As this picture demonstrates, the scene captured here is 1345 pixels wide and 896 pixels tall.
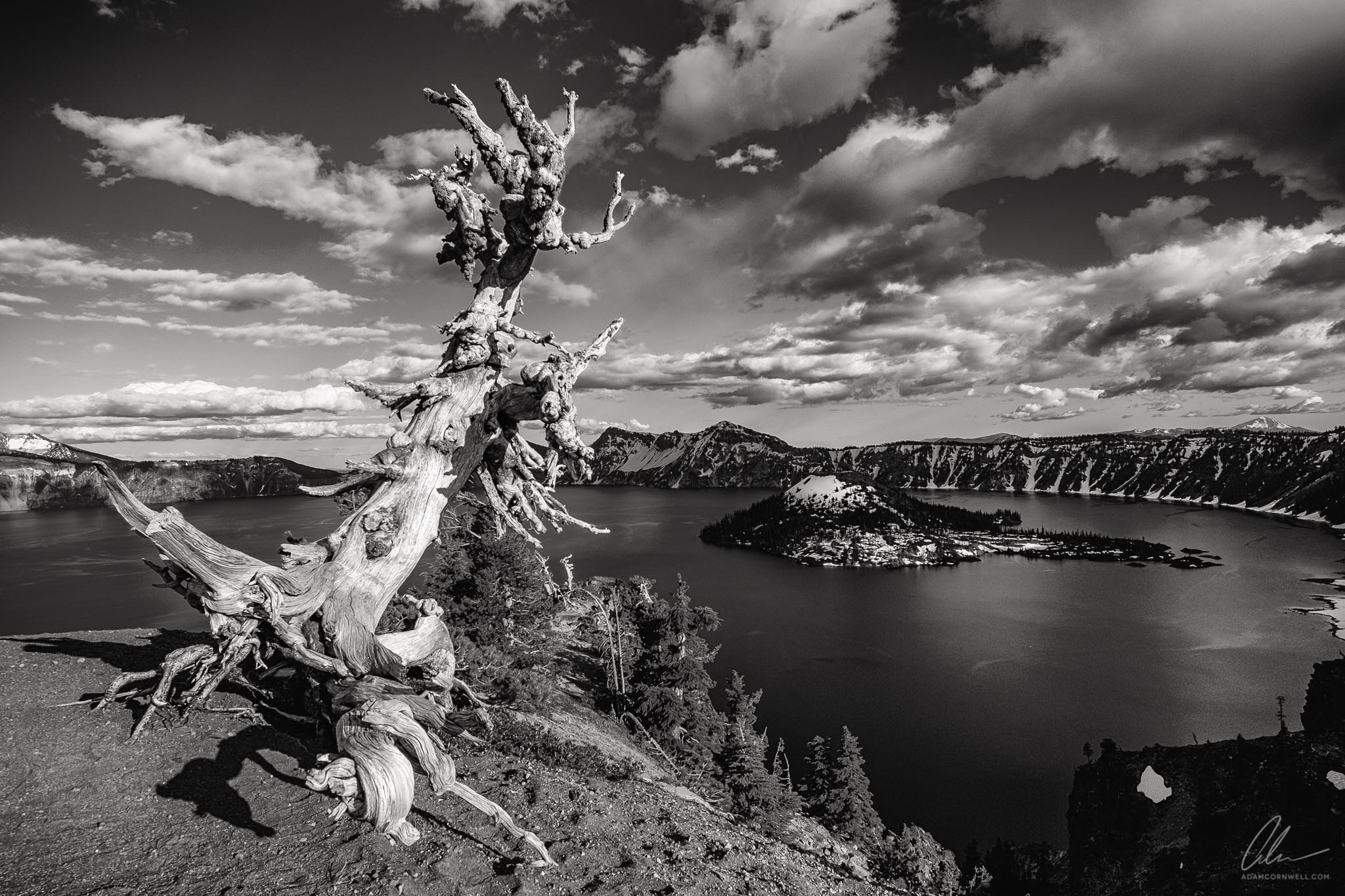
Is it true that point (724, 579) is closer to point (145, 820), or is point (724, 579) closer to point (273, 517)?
point (145, 820)

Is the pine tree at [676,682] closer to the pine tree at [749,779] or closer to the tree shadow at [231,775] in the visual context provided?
the pine tree at [749,779]

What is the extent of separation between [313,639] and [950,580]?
379 feet

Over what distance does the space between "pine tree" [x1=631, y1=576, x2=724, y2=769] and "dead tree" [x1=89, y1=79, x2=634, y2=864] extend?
68.8 feet

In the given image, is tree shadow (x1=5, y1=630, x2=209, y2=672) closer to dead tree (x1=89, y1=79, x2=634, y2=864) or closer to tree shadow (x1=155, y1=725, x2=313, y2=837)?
tree shadow (x1=155, y1=725, x2=313, y2=837)

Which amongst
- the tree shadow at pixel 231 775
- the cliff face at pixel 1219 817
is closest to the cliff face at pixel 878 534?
the cliff face at pixel 1219 817

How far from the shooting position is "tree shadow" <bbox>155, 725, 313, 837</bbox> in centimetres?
572

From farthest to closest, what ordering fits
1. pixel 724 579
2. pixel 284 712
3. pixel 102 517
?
pixel 102 517
pixel 724 579
pixel 284 712

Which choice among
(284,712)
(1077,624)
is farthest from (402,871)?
(1077,624)

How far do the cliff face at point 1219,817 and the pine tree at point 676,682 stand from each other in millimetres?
15928

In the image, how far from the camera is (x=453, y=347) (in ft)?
20.2

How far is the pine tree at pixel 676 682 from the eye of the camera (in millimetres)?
25391

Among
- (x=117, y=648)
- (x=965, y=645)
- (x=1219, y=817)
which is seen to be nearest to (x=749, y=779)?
(x=1219, y=817)

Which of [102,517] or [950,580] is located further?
[102,517]

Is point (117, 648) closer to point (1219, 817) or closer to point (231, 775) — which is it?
point (231, 775)
